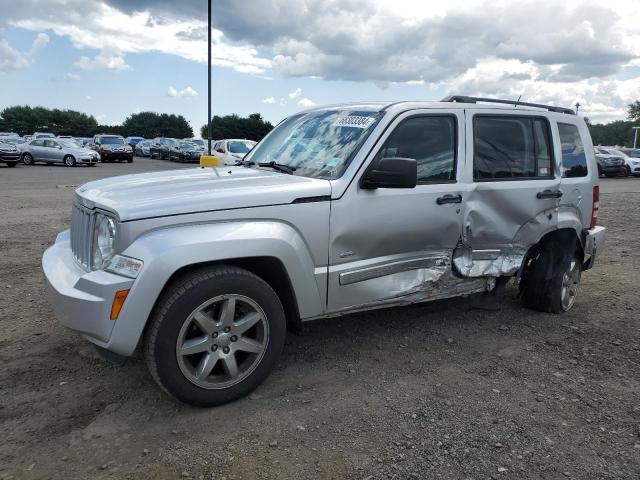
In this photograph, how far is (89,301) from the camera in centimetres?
287

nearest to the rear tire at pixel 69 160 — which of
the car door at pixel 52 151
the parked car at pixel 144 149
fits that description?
the car door at pixel 52 151

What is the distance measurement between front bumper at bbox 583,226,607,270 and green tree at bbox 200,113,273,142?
48560 mm

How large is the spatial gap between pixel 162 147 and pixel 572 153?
3521cm

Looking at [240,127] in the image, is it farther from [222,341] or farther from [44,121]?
[222,341]

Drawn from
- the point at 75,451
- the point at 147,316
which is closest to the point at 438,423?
the point at 147,316

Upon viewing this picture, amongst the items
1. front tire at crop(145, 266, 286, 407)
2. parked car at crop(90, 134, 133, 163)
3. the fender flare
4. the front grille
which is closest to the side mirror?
the fender flare

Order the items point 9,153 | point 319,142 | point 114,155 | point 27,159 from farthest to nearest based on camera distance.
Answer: point 114,155, point 27,159, point 9,153, point 319,142

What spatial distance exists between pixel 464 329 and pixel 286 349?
1.62 metres

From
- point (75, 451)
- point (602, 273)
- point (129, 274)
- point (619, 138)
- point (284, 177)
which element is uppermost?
point (619, 138)

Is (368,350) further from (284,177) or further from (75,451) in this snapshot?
(75,451)

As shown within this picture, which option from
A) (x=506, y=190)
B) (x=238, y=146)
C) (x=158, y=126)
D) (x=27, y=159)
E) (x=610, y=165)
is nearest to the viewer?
(x=506, y=190)

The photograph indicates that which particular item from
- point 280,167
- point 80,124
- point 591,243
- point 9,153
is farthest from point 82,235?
point 80,124

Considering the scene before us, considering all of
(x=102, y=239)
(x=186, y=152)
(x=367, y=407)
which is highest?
(x=186, y=152)

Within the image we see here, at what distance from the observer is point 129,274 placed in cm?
285
